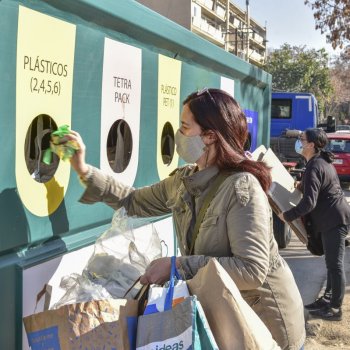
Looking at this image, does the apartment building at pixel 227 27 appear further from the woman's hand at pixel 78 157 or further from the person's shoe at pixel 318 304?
the woman's hand at pixel 78 157

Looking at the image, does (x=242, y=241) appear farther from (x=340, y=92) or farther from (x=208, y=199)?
(x=340, y=92)

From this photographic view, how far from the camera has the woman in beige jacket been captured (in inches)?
74.1

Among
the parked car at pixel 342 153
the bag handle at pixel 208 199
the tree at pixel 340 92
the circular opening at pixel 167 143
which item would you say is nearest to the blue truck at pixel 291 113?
the parked car at pixel 342 153

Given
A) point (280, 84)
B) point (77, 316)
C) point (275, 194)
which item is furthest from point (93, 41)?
point (280, 84)

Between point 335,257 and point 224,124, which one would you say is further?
point 335,257

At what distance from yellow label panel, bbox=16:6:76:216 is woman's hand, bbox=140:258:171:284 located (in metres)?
0.47

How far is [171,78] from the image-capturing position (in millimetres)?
3191

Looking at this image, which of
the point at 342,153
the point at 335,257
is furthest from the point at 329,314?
the point at 342,153

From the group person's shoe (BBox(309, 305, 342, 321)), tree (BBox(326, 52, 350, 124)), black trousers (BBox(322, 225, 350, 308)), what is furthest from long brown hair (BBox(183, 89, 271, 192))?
tree (BBox(326, 52, 350, 124))

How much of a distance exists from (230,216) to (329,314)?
12.2 feet

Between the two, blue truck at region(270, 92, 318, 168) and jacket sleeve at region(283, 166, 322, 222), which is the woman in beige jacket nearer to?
jacket sleeve at region(283, 166, 322, 222)

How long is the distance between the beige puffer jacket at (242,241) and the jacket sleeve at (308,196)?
2625 millimetres

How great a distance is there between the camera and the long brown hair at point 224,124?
1.98 metres

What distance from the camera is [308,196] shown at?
479cm
